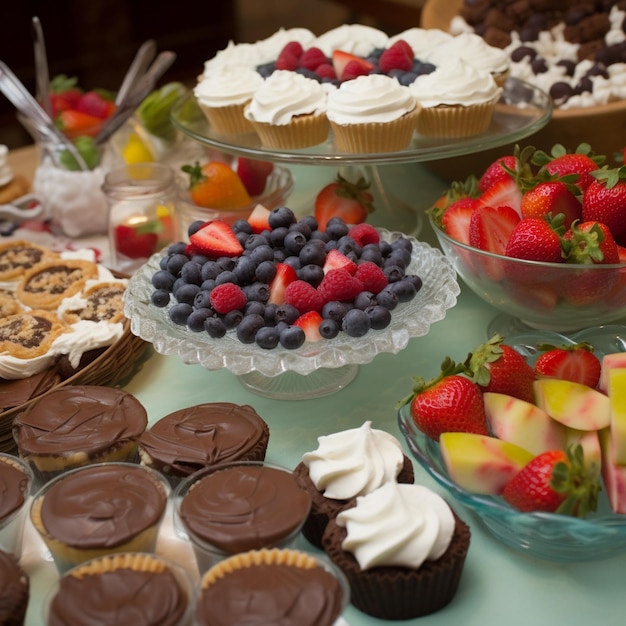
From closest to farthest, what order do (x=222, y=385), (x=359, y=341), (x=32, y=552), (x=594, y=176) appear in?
(x=32, y=552)
(x=359, y=341)
(x=594, y=176)
(x=222, y=385)

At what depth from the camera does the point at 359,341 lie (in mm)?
1240

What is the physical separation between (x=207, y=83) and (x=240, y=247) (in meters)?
0.61

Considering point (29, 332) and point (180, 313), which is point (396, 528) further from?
point (29, 332)

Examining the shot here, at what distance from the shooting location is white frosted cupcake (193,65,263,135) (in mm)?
1807

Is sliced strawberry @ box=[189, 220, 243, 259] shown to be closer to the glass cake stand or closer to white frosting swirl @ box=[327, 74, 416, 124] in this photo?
the glass cake stand

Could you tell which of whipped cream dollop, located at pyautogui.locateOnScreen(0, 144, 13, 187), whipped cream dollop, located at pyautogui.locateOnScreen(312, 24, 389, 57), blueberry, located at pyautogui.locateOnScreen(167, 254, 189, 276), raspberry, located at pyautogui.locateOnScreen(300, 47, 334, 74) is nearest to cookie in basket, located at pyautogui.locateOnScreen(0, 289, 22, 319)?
blueberry, located at pyautogui.locateOnScreen(167, 254, 189, 276)

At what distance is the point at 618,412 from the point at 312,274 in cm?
51

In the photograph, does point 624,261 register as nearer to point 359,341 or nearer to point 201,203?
point 359,341

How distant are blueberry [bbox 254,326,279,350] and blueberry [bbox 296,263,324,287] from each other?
13cm

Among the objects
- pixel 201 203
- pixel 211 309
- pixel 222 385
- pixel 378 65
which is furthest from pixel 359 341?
pixel 378 65

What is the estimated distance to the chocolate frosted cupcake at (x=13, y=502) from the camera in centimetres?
105

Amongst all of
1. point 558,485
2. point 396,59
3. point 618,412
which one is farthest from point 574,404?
point 396,59

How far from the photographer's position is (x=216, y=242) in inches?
55.5

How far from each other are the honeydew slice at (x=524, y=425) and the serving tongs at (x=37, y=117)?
122cm
